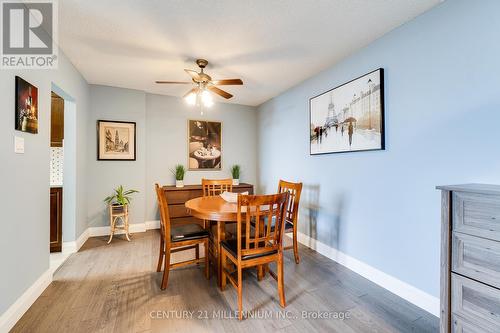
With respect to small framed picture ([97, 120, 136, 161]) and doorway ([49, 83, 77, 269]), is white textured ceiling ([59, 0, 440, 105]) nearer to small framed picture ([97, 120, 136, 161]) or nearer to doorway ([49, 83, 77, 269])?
doorway ([49, 83, 77, 269])

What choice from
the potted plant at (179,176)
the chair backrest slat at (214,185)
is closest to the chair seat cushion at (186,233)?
the chair backrest slat at (214,185)

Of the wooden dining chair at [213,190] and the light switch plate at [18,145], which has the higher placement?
the light switch plate at [18,145]

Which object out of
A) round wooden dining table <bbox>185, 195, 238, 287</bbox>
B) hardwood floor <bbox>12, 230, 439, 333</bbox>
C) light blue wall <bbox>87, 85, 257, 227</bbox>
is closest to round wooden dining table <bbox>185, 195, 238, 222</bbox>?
round wooden dining table <bbox>185, 195, 238, 287</bbox>

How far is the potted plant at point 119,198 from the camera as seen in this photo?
3494 mm

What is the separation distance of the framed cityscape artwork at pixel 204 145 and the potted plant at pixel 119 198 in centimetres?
119

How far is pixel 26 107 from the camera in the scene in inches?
72.3

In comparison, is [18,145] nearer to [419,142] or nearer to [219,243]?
[219,243]

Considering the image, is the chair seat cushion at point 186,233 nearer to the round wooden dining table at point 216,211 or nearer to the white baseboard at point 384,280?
the round wooden dining table at point 216,211

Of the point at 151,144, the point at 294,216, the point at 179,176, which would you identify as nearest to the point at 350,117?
the point at 294,216

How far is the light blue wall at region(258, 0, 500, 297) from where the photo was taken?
5.10ft

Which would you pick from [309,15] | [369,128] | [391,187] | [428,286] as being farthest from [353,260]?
[309,15]

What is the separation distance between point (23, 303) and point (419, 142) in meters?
3.55

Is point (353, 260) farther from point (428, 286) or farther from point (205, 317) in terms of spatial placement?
point (205, 317)

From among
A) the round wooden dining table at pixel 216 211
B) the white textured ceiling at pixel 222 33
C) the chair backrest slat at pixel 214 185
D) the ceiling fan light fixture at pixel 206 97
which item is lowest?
the round wooden dining table at pixel 216 211
